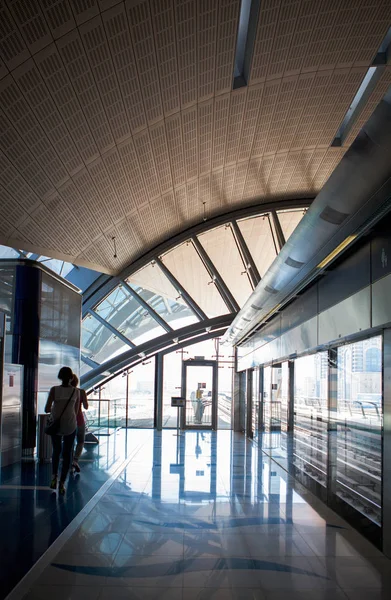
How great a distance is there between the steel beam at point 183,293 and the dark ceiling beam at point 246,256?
2174 mm

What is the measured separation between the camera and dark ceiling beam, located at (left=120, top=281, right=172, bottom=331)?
63.5 feet

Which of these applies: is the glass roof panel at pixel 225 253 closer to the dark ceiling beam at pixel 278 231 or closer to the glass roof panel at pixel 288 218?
the dark ceiling beam at pixel 278 231

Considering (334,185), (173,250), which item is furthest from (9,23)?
(173,250)

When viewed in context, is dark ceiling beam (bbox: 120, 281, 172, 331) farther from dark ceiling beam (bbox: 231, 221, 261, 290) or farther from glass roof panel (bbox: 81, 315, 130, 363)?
dark ceiling beam (bbox: 231, 221, 261, 290)

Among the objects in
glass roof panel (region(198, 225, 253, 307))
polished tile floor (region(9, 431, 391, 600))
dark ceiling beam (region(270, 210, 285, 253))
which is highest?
dark ceiling beam (region(270, 210, 285, 253))

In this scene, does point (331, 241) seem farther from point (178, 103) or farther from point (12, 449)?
point (12, 449)

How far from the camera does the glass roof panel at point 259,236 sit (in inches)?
766

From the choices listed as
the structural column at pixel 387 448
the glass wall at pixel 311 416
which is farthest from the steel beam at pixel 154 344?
the structural column at pixel 387 448

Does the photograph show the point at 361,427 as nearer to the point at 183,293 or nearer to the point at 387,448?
the point at 387,448

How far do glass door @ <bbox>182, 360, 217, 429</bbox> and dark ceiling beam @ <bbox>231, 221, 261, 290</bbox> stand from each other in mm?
6792

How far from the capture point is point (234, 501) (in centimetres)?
838

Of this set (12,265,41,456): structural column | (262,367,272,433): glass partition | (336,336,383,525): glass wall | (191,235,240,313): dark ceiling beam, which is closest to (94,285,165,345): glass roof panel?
(191,235,240,313): dark ceiling beam

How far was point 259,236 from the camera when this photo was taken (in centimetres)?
1958

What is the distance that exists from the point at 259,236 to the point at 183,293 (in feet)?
10.9
